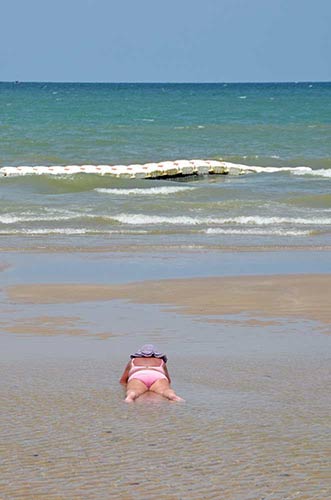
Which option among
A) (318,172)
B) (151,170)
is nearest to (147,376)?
(151,170)

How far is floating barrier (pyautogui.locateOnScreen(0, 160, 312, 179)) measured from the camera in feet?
82.0

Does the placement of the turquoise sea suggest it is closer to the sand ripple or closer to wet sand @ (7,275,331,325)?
Answer: wet sand @ (7,275,331,325)

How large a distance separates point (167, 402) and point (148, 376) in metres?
0.30

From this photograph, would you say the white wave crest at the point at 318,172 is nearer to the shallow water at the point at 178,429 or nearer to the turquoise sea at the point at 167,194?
the turquoise sea at the point at 167,194

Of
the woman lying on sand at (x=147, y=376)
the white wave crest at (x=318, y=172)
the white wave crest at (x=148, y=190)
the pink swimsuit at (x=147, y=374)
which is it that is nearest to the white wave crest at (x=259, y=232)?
the white wave crest at (x=148, y=190)

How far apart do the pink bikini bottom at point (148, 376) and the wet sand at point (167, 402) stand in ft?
0.42

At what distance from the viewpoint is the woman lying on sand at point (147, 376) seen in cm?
674

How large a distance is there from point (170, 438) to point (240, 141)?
117 feet

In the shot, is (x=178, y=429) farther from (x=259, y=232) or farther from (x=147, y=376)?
(x=259, y=232)

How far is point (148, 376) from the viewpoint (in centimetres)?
688

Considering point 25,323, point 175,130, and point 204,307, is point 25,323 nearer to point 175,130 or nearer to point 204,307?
point 204,307

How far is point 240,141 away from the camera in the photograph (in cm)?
4091

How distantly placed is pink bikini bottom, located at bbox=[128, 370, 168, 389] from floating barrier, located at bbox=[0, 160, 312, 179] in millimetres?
17876

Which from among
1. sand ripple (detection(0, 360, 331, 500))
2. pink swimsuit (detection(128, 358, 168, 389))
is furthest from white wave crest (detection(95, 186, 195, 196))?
pink swimsuit (detection(128, 358, 168, 389))
